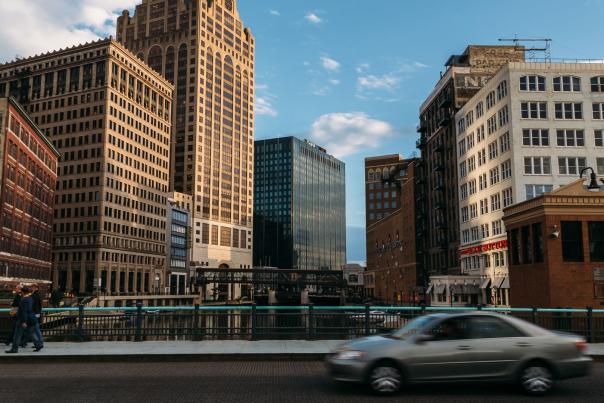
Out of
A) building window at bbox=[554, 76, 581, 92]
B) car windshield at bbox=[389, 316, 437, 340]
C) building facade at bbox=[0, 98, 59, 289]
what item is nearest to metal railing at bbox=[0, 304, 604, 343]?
car windshield at bbox=[389, 316, 437, 340]

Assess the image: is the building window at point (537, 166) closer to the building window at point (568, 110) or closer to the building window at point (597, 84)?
the building window at point (568, 110)

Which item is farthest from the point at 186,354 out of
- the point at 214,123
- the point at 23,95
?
the point at 214,123

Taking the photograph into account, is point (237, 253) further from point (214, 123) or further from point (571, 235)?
point (571, 235)

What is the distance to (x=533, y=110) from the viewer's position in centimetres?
5947

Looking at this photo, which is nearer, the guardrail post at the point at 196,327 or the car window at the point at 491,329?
the car window at the point at 491,329

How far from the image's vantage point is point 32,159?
275 feet

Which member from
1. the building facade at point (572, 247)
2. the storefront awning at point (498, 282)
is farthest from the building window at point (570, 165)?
the building facade at point (572, 247)

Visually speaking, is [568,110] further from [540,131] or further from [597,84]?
[540,131]

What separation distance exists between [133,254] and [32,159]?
48.4 metres

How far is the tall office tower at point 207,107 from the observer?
536 feet

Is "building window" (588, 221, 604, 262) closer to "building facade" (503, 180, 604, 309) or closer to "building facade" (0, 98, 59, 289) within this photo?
"building facade" (503, 180, 604, 309)

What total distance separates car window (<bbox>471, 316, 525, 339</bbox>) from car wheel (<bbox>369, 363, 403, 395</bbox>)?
6.04 ft

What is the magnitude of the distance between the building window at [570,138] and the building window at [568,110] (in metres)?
1.54

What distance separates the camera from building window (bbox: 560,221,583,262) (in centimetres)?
2819
